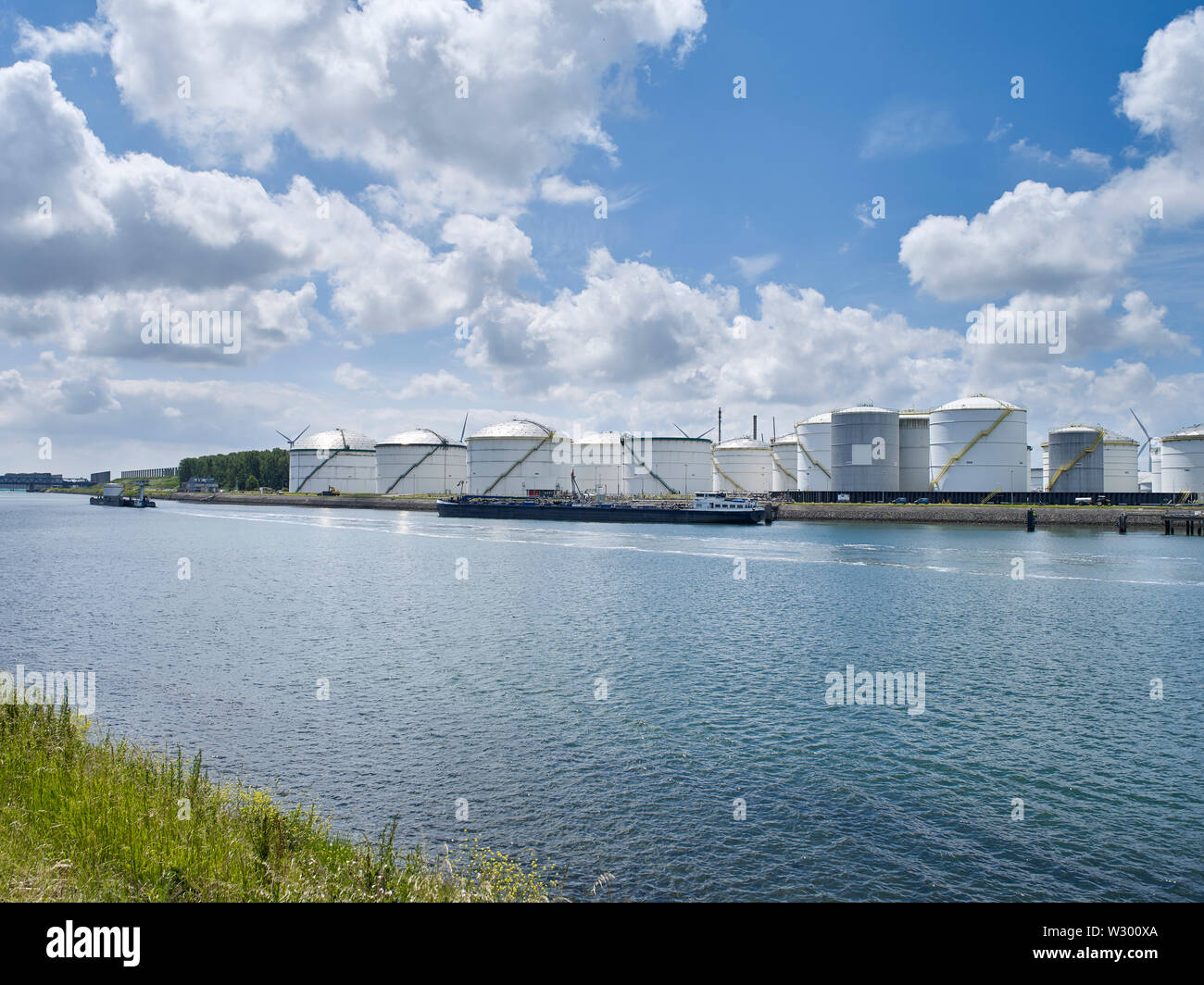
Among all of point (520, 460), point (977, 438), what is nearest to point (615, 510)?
point (520, 460)

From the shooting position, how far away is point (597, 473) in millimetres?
162000

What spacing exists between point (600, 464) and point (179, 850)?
15150cm

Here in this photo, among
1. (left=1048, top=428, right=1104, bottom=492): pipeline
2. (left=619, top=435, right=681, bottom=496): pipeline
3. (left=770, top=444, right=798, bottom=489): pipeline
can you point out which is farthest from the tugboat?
(left=1048, top=428, right=1104, bottom=492): pipeline

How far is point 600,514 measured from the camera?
391ft

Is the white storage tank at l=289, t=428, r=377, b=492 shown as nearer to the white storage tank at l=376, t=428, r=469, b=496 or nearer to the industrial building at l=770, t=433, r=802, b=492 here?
the white storage tank at l=376, t=428, r=469, b=496

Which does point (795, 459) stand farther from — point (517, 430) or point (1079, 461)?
point (517, 430)

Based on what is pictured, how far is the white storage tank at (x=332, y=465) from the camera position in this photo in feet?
632

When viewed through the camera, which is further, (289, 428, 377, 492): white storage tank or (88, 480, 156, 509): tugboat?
(289, 428, 377, 492): white storage tank

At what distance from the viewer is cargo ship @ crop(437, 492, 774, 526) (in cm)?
10925

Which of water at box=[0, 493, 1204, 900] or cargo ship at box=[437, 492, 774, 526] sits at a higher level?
cargo ship at box=[437, 492, 774, 526]

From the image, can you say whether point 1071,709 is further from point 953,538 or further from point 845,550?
point 953,538

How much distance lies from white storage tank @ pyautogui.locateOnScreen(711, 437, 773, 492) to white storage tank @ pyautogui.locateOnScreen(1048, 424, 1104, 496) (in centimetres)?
5101
